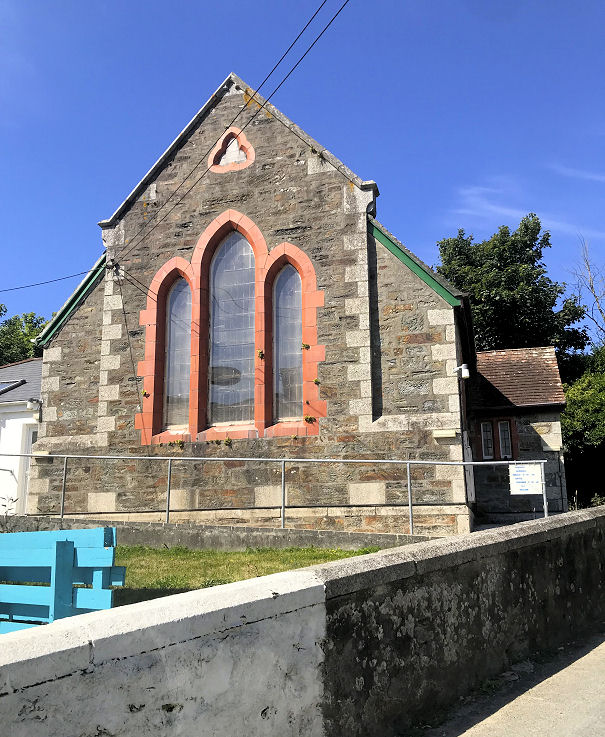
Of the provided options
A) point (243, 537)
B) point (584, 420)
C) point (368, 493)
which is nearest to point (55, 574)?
point (243, 537)

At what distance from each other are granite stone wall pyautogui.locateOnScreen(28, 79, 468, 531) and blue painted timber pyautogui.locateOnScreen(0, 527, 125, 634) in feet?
23.4

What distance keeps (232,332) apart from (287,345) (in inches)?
45.0

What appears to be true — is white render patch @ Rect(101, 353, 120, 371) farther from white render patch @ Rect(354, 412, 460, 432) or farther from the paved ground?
the paved ground

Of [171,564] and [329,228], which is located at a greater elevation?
[329,228]

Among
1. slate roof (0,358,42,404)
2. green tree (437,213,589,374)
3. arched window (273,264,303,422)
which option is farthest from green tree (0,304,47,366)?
arched window (273,264,303,422)

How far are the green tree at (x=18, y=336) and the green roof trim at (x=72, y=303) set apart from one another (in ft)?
86.6

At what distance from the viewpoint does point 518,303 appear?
3284cm

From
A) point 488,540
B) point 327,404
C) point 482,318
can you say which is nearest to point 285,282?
point 327,404

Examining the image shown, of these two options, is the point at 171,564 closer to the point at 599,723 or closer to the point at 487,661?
the point at 487,661

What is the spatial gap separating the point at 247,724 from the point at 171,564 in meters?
5.74

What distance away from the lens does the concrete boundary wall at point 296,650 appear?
2203 millimetres

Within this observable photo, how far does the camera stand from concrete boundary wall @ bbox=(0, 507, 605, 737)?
220 centimetres

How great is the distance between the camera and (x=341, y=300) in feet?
39.2

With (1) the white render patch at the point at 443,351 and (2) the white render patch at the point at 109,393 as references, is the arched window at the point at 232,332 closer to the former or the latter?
(2) the white render patch at the point at 109,393
